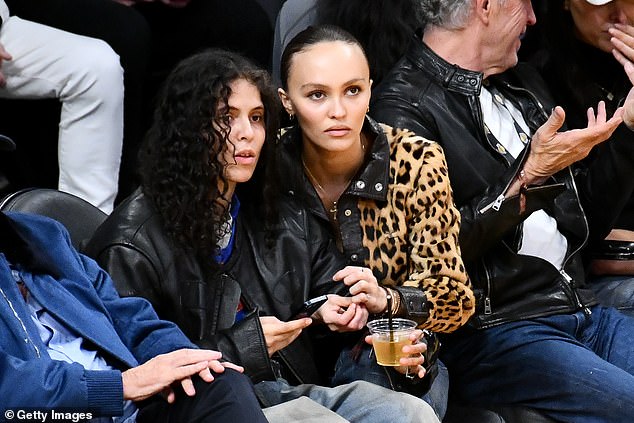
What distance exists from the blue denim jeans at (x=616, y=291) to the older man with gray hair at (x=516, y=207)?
168mm

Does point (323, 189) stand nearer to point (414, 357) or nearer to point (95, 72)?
point (414, 357)

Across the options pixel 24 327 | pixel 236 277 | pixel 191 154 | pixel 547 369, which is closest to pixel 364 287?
pixel 236 277

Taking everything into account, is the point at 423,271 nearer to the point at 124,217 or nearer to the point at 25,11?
the point at 124,217

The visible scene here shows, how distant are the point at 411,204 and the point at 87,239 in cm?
92

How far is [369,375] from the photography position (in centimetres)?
355

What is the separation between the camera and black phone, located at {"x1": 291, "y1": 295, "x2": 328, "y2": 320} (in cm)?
350

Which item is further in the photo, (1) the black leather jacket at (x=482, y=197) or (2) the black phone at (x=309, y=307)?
(1) the black leather jacket at (x=482, y=197)

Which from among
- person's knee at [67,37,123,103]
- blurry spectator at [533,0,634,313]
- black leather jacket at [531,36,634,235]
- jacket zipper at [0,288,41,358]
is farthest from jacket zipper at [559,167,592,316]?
jacket zipper at [0,288,41,358]

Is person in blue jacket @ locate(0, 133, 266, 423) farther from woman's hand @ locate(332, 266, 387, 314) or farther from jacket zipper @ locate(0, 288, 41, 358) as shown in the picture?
woman's hand @ locate(332, 266, 387, 314)

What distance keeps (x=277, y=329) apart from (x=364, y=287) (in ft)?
0.96

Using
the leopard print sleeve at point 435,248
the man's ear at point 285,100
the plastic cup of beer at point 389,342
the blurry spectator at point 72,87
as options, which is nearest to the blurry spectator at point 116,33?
the blurry spectator at point 72,87

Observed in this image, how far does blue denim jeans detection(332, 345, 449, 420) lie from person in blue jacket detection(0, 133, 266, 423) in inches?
21.6

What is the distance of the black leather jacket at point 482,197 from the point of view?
→ 3.91 m

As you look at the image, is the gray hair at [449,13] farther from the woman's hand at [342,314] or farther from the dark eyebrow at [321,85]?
the woman's hand at [342,314]
